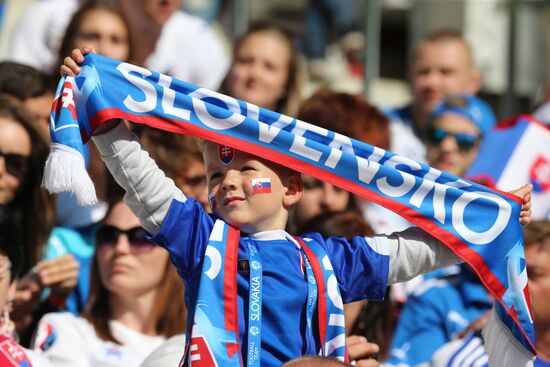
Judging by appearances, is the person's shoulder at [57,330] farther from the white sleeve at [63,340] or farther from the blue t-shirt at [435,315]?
the blue t-shirt at [435,315]

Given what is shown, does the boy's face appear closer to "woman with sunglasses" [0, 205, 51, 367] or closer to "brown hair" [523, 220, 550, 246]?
"woman with sunglasses" [0, 205, 51, 367]

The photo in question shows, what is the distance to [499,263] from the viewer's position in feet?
11.3

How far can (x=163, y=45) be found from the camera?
620 centimetres

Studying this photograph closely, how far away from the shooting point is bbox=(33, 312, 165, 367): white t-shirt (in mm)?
4203

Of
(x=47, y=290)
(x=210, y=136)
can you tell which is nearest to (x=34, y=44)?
(x=47, y=290)

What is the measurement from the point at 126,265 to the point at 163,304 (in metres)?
0.24

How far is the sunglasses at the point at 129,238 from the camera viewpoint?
444 cm

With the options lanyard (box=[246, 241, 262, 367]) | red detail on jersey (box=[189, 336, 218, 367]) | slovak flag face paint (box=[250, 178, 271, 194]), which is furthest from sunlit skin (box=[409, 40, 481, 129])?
red detail on jersey (box=[189, 336, 218, 367])

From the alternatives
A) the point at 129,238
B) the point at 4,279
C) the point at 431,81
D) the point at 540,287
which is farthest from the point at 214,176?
the point at 431,81

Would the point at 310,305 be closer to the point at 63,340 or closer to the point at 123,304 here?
the point at 63,340

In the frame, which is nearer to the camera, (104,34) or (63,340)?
(63,340)

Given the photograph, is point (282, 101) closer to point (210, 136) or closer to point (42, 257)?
point (42, 257)

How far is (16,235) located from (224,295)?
1.19 metres

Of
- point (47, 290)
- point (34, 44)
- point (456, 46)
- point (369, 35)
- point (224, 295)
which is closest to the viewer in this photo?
point (224, 295)
